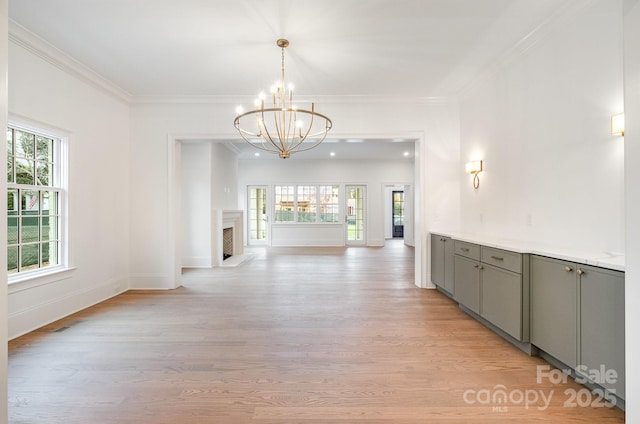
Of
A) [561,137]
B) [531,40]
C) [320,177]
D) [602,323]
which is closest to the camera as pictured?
[602,323]

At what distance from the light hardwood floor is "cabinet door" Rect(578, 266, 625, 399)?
27 centimetres

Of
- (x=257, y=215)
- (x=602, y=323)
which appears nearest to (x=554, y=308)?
(x=602, y=323)

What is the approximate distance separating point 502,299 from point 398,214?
37.3ft

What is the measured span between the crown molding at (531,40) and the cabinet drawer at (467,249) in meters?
2.09

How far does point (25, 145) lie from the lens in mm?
3264

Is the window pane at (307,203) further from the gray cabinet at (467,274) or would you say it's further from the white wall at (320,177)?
the gray cabinet at (467,274)

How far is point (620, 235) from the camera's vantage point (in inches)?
87.9

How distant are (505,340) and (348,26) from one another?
331 centimetres

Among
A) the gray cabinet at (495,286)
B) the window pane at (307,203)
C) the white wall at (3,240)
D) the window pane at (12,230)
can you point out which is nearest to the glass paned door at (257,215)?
the window pane at (307,203)

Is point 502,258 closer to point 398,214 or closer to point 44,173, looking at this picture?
point 44,173

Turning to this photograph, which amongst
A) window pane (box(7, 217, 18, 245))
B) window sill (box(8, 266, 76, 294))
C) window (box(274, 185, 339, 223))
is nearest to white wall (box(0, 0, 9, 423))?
window sill (box(8, 266, 76, 294))

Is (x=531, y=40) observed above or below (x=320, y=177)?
above

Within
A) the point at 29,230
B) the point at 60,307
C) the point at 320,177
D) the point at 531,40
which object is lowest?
the point at 60,307

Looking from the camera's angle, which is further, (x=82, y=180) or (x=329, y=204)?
(x=329, y=204)
